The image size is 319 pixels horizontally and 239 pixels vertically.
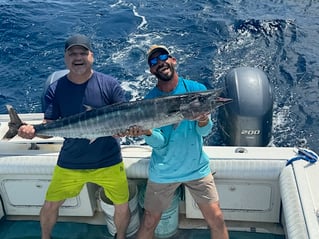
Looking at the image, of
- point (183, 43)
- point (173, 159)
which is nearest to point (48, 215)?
point (173, 159)

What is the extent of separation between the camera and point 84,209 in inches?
154

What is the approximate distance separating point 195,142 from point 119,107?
0.65m

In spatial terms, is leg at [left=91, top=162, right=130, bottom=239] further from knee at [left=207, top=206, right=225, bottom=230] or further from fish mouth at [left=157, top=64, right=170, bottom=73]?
fish mouth at [left=157, top=64, right=170, bottom=73]

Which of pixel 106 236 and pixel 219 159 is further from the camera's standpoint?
pixel 106 236

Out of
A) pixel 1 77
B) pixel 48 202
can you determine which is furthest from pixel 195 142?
pixel 1 77

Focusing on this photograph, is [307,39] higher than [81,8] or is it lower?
lower

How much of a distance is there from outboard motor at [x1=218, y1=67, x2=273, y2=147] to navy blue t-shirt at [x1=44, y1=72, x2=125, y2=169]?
1717 mm

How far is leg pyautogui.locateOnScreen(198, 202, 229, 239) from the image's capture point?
126 inches

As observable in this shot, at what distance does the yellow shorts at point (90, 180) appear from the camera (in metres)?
3.33

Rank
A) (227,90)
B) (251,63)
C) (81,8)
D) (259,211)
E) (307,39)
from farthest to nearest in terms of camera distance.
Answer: (81,8)
(307,39)
(251,63)
(227,90)
(259,211)

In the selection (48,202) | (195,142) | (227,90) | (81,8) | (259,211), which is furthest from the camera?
(81,8)

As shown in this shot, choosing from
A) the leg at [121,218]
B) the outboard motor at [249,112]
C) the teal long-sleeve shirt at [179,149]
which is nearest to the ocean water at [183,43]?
the outboard motor at [249,112]

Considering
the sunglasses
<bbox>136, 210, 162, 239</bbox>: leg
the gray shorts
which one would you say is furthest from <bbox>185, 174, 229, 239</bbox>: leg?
the sunglasses

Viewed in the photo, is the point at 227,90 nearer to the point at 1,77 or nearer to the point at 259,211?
the point at 259,211
